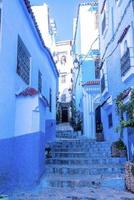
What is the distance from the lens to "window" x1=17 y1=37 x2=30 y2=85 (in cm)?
932

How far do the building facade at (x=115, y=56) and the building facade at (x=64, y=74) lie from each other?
83.4ft

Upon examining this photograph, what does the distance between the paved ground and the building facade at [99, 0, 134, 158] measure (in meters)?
2.92

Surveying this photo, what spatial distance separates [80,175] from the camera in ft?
30.5

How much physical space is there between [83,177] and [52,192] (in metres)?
1.61

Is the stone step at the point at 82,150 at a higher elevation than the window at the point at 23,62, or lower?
lower

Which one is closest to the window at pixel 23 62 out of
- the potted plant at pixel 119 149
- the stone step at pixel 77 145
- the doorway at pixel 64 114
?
the stone step at pixel 77 145

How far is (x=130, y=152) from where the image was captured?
33.8ft

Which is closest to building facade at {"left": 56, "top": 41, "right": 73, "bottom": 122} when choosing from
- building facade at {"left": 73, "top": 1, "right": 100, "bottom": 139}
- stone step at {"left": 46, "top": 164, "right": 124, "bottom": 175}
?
building facade at {"left": 73, "top": 1, "right": 100, "bottom": 139}

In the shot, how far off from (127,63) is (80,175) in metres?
4.35

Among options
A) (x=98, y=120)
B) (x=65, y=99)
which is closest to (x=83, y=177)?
(x=98, y=120)

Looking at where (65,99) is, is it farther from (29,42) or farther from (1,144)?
(1,144)

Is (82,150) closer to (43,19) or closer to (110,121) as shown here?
(110,121)

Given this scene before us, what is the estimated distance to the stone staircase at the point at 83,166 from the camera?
8.45 m

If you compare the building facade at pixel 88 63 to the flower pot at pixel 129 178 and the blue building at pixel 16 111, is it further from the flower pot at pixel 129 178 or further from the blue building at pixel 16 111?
the flower pot at pixel 129 178
